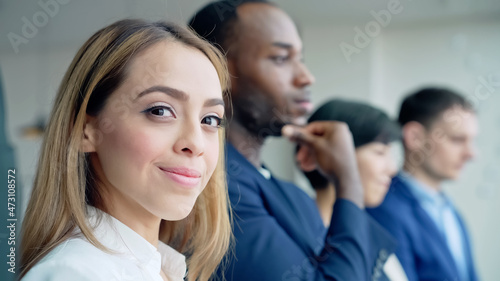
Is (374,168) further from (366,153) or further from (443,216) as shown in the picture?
(443,216)

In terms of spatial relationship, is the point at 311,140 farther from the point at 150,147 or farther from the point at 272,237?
the point at 150,147

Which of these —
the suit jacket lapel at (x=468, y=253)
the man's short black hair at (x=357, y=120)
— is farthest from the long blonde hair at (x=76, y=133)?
the suit jacket lapel at (x=468, y=253)

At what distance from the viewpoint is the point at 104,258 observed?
0.47m

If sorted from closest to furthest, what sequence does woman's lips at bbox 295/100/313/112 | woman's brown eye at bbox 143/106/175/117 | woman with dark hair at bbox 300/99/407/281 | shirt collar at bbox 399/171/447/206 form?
woman's brown eye at bbox 143/106/175/117 < woman's lips at bbox 295/100/313/112 < woman with dark hair at bbox 300/99/407/281 < shirt collar at bbox 399/171/447/206

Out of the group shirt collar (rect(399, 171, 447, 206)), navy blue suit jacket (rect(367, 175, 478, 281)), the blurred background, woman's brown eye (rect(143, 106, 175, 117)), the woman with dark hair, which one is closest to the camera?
woman's brown eye (rect(143, 106, 175, 117))

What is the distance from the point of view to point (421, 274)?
3.83ft

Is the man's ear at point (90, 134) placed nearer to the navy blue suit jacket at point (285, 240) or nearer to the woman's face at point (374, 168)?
the navy blue suit jacket at point (285, 240)

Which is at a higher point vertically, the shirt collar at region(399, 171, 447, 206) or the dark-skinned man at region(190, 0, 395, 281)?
the dark-skinned man at region(190, 0, 395, 281)

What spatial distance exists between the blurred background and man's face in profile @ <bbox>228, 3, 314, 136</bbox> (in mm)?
107

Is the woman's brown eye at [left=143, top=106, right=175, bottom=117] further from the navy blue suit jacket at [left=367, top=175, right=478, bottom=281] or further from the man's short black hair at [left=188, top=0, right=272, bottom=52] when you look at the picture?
the navy blue suit jacket at [left=367, top=175, right=478, bottom=281]

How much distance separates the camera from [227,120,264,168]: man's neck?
2.76 ft

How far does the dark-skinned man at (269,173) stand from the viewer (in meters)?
0.71

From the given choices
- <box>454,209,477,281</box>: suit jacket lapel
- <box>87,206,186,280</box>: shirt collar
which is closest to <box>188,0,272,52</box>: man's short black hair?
<box>87,206,186,280</box>: shirt collar

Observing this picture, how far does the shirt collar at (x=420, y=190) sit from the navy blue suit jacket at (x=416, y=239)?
0.15 ft
